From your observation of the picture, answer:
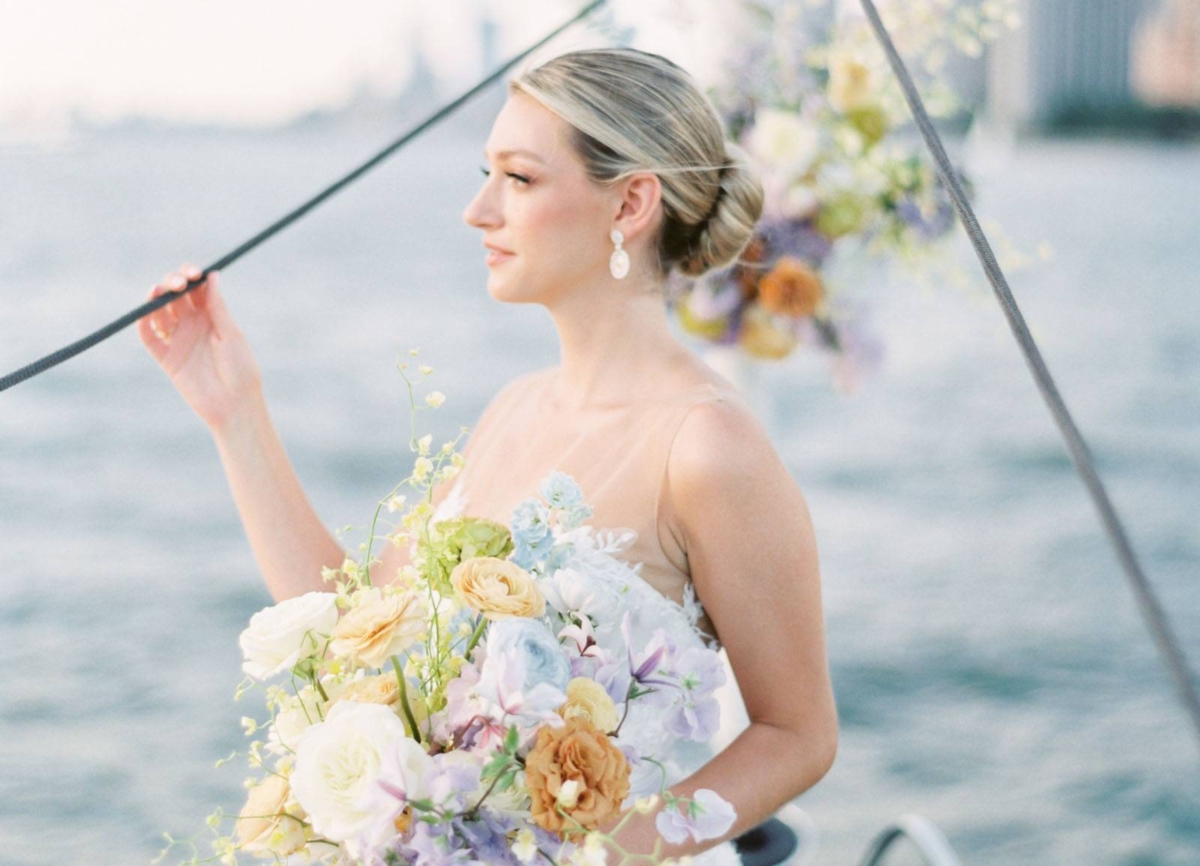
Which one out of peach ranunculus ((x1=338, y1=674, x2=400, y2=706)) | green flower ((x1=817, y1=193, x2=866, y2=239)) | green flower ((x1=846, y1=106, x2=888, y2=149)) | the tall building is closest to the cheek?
peach ranunculus ((x1=338, y1=674, x2=400, y2=706))

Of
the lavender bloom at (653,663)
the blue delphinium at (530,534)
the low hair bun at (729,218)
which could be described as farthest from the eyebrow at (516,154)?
the lavender bloom at (653,663)

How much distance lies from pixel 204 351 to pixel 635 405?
1.93 feet

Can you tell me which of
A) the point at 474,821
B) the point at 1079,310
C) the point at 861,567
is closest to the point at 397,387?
the point at 861,567

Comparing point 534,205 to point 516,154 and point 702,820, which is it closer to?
point 516,154

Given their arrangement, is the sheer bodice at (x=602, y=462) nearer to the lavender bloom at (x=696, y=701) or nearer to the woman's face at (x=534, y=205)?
the woman's face at (x=534, y=205)

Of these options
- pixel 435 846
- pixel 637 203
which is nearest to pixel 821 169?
pixel 637 203

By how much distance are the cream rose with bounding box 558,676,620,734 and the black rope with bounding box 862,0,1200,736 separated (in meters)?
0.45

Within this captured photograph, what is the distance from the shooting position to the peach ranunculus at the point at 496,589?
48.2 inches

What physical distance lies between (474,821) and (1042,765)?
1050cm

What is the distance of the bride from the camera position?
1.71 meters

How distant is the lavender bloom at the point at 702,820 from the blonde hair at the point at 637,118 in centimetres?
90

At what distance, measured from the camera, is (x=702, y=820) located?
1.22 metres

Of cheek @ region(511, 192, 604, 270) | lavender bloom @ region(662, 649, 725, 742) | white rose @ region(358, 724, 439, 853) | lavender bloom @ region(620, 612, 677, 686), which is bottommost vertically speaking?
white rose @ region(358, 724, 439, 853)

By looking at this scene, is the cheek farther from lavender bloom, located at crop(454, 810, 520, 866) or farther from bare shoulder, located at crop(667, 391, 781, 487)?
lavender bloom, located at crop(454, 810, 520, 866)
